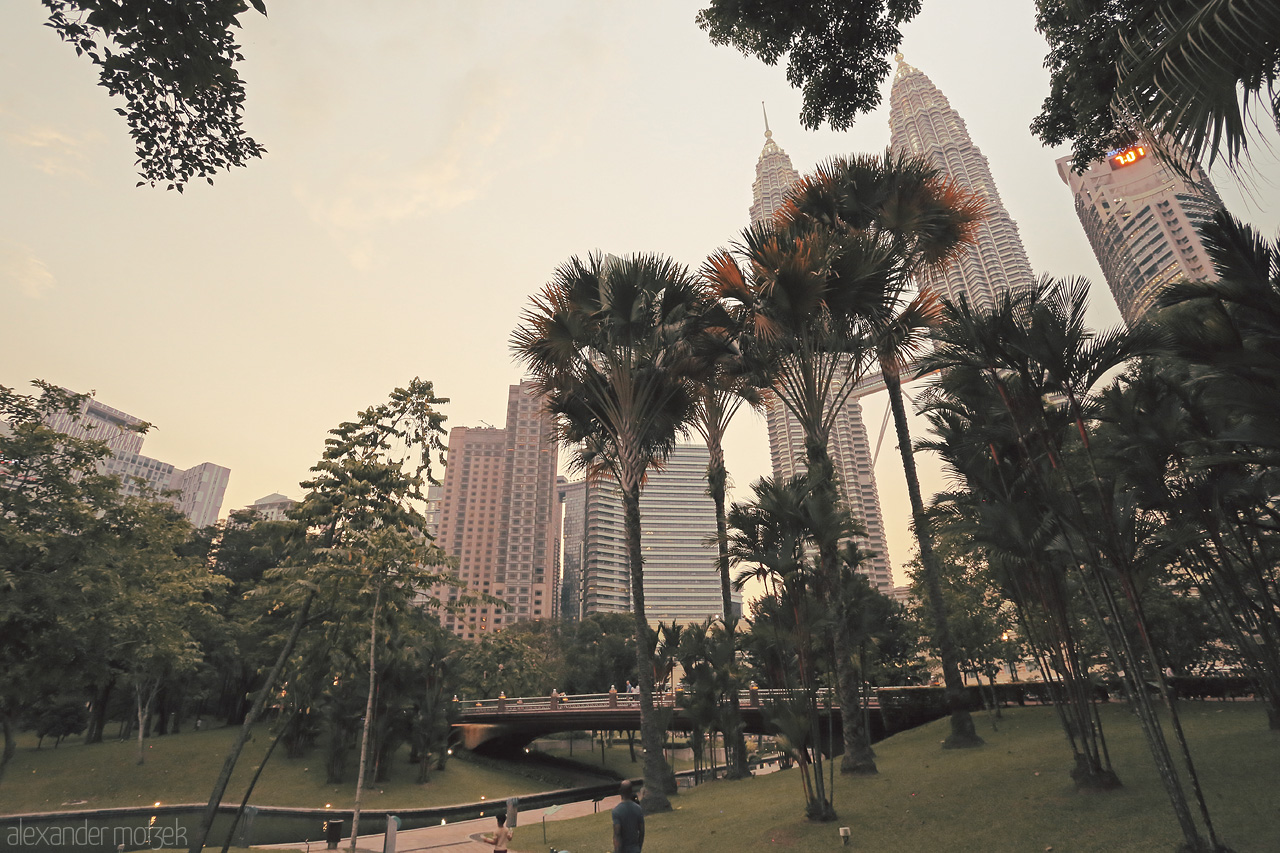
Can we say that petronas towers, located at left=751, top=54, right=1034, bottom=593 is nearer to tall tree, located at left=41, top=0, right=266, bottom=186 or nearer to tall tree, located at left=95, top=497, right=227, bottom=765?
tall tree, located at left=95, top=497, right=227, bottom=765

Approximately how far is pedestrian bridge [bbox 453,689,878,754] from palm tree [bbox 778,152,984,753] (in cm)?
840

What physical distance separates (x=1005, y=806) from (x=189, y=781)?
3061cm

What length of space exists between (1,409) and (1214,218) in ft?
81.3

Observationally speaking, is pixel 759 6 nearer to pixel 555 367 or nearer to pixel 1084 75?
pixel 1084 75

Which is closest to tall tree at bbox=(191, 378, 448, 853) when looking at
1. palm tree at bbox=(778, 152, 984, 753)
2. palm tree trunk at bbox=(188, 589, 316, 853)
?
palm tree trunk at bbox=(188, 589, 316, 853)

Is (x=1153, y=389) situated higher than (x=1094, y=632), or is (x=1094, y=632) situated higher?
(x=1153, y=389)

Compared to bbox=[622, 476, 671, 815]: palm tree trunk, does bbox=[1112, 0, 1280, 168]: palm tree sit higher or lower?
higher

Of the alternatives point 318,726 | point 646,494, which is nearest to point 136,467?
point 646,494

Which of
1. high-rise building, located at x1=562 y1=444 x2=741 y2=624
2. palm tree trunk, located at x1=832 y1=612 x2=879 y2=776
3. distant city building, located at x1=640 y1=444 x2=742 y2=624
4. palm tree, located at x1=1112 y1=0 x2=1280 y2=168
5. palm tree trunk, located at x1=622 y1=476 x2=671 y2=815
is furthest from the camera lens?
distant city building, located at x1=640 y1=444 x2=742 y2=624

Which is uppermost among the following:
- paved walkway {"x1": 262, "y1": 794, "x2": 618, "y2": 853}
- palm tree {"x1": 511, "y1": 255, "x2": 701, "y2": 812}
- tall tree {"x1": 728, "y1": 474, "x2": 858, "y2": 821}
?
palm tree {"x1": 511, "y1": 255, "x2": 701, "y2": 812}

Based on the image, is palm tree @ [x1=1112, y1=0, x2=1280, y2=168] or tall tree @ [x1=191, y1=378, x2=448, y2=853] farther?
tall tree @ [x1=191, y1=378, x2=448, y2=853]

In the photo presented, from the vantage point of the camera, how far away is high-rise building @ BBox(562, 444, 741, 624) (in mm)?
157125

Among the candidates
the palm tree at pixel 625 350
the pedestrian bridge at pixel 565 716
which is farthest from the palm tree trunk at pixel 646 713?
the pedestrian bridge at pixel 565 716

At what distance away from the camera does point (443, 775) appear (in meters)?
29.2
